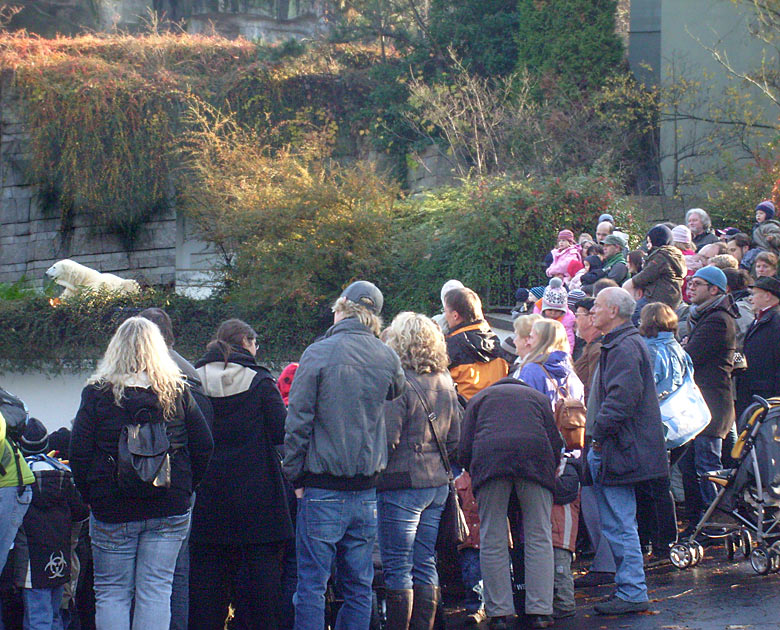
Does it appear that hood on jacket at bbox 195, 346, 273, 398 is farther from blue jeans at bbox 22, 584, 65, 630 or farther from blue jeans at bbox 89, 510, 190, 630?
blue jeans at bbox 22, 584, 65, 630

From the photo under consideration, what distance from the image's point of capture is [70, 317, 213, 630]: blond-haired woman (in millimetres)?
4668

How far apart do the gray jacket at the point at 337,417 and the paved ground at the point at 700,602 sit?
1.62 metres

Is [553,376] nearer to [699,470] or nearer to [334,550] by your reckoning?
[334,550]

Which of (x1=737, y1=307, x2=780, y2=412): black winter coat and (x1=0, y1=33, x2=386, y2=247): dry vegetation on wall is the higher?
(x1=0, y1=33, x2=386, y2=247): dry vegetation on wall

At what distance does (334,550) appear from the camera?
5.14 m

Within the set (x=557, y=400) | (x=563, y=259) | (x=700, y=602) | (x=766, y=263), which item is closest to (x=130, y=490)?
(x=557, y=400)

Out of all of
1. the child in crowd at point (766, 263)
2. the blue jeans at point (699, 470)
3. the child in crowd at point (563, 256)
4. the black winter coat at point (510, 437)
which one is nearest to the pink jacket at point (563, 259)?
the child in crowd at point (563, 256)

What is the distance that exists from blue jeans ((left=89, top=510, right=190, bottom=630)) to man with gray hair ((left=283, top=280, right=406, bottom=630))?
689mm

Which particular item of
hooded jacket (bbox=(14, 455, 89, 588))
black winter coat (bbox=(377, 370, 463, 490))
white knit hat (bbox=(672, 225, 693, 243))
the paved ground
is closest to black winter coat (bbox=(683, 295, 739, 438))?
the paved ground

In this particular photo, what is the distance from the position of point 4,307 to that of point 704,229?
10.5m

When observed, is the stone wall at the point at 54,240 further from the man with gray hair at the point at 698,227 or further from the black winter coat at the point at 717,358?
the black winter coat at the point at 717,358

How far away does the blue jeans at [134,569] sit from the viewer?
4734mm

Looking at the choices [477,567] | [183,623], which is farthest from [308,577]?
[477,567]

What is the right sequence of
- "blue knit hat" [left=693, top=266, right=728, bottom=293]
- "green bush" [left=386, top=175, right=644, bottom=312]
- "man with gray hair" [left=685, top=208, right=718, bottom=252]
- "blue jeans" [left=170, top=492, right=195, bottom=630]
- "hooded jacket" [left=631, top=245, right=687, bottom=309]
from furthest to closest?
"green bush" [left=386, top=175, right=644, bottom=312], "man with gray hair" [left=685, top=208, right=718, bottom=252], "hooded jacket" [left=631, top=245, right=687, bottom=309], "blue knit hat" [left=693, top=266, right=728, bottom=293], "blue jeans" [left=170, top=492, right=195, bottom=630]
